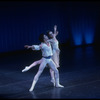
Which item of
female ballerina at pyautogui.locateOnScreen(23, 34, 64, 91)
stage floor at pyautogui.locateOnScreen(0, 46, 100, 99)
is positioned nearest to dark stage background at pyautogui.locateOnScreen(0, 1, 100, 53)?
stage floor at pyautogui.locateOnScreen(0, 46, 100, 99)

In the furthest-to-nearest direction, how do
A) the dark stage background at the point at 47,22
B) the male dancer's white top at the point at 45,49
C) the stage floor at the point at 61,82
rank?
the dark stage background at the point at 47,22 → the male dancer's white top at the point at 45,49 → the stage floor at the point at 61,82

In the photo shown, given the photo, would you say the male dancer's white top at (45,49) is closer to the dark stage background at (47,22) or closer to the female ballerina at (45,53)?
the female ballerina at (45,53)

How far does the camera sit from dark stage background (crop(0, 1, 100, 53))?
1441cm

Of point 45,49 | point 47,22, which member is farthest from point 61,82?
point 47,22

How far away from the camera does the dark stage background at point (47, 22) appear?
14414 mm

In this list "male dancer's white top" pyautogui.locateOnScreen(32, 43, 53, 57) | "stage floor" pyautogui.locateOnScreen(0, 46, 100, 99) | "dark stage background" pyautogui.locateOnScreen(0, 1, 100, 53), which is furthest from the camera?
"dark stage background" pyautogui.locateOnScreen(0, 1, 100, 53)

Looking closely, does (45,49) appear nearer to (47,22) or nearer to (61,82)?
(61,82)

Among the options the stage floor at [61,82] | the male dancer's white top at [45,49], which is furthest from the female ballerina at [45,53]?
the stage floor at [61,82]

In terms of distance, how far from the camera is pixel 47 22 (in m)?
15.6

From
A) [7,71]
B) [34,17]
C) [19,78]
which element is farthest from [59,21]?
[19,78]

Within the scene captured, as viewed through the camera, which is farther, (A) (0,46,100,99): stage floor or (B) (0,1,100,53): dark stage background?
(B) (0,1,100,53): dark stage background

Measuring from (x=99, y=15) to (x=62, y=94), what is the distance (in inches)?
465

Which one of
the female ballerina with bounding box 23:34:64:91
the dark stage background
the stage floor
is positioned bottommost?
the stage floor

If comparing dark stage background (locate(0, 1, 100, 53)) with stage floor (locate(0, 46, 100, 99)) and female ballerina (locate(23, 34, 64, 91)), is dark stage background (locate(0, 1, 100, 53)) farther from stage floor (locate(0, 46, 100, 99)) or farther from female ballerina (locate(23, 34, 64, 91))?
female ballerina (locate(23, 34, 64, 91))
